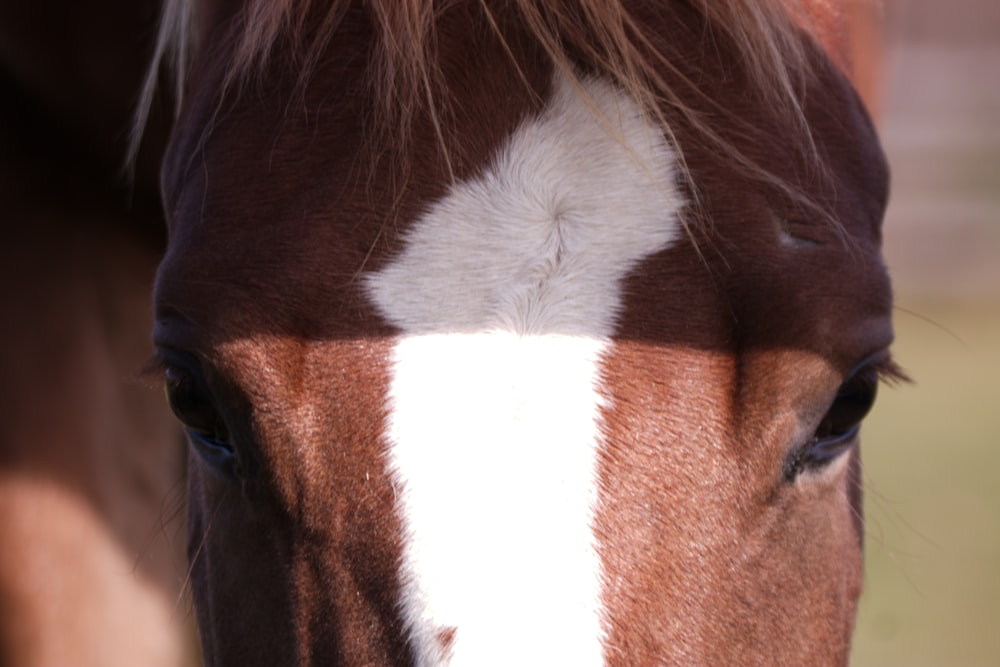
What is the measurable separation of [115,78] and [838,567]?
6.13 feet

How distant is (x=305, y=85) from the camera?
1.49 metres

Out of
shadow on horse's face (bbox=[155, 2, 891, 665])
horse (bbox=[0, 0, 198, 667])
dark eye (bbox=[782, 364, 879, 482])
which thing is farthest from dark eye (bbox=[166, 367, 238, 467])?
horse (bbox=[0, 0, 198, 667])

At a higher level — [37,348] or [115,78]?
[115,78]

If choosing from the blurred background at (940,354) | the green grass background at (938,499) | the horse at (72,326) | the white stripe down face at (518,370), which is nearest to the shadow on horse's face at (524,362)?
the white stripe down face at (518,370)

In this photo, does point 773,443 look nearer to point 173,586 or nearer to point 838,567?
point 838,567

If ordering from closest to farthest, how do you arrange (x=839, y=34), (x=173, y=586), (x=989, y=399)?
(x=839, y=34)
(x=173, y=586)
(x=989, y=399)

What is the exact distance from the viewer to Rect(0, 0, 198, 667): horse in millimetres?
2516

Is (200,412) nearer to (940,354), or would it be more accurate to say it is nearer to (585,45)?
(585,45)

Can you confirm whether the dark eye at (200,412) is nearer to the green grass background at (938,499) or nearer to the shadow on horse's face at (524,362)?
the shadow on horse's face at (524,362)

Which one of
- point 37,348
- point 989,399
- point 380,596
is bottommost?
point 989,399

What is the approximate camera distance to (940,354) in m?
7.89

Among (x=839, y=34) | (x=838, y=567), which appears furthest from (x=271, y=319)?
(x=839, y=34)

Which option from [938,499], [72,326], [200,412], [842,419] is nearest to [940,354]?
[938,499]

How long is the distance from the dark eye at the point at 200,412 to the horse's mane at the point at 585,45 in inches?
15.9
